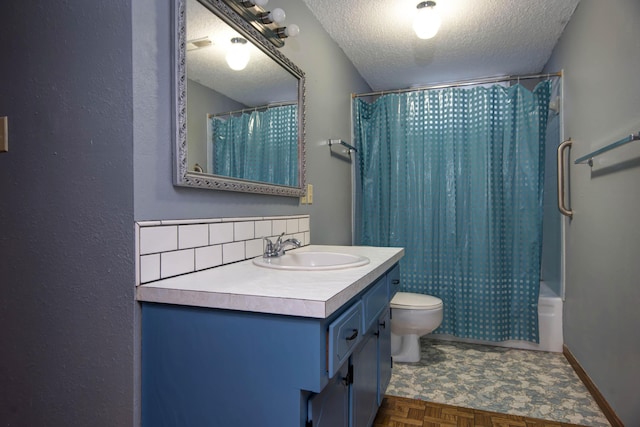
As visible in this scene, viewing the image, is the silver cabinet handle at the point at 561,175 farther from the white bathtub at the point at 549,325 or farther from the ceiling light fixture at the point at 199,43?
the ceiling light fixture at the point at 199,43

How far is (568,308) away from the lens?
238 cm

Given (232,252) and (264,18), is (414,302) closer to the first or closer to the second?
(232,252)

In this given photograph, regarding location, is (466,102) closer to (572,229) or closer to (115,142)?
(572,229)

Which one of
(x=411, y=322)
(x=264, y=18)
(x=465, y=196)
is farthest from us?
(x=465, y=196)

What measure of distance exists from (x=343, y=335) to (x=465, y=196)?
1.99 metres

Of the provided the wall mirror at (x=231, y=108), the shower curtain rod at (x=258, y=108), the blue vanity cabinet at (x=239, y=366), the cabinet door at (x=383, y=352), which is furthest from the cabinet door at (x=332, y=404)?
the shower curtain rod at (x=258, y=108)

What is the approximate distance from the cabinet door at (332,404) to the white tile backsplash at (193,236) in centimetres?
56

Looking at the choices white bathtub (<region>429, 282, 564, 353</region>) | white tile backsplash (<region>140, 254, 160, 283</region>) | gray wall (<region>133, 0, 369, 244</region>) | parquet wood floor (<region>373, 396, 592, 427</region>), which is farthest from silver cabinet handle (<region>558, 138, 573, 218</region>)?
Answer: white tile backsplash (<region>140, 254, 160, 283</region>)

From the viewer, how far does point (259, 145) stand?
1523 millimetres

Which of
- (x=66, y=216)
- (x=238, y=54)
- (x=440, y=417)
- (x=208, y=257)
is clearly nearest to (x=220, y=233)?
(x=208, y=257)

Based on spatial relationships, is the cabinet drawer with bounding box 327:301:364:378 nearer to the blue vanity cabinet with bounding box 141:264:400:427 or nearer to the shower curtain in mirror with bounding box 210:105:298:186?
the blue vanity cabinet with bounding box 141:264:400:427

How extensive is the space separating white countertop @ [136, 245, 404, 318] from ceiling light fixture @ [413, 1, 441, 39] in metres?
1.51

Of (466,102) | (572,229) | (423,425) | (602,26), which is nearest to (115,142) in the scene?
(423,425)

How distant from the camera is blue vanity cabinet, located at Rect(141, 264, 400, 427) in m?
0.81
